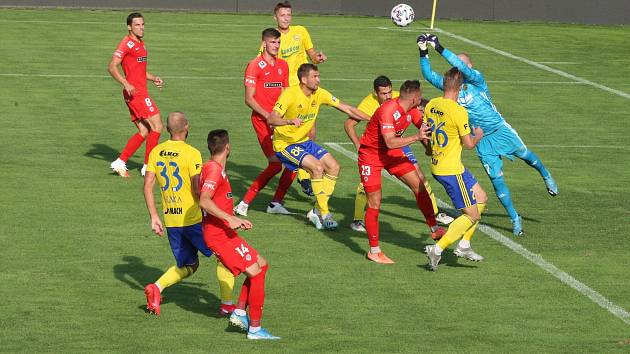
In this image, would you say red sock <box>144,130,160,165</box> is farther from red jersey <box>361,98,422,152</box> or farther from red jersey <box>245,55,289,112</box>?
red jersey <box>361,98,422,152</box>

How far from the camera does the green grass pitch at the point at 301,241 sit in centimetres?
1204

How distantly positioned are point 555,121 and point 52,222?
496 inches

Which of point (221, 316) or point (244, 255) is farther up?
point (244, 255)

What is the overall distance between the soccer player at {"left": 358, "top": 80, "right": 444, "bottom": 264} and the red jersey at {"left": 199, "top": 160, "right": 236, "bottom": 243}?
2929mm

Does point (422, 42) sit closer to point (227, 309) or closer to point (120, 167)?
point (227, 309)

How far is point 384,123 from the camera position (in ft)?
47.2

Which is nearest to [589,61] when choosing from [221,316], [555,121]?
[555,121]

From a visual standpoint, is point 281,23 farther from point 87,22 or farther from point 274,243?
point 87,22

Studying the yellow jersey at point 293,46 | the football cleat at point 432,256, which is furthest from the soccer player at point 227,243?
the yellow jersey at point 293,46

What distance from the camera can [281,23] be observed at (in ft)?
65.3

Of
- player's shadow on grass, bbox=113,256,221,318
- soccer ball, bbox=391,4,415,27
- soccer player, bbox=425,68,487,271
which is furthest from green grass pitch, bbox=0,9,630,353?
soccer ball, bbox=391,4,415,27

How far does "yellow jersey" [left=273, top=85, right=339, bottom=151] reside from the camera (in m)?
16.0

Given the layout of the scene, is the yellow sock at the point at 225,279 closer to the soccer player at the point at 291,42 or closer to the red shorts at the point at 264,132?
the red shorts at the point at 264,132

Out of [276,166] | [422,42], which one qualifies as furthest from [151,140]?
[422,42]
